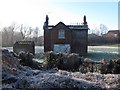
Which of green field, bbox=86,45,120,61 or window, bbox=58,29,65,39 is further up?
window, bbox=58,29,65,39

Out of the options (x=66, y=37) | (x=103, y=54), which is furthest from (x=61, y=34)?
(x=103, y=54)

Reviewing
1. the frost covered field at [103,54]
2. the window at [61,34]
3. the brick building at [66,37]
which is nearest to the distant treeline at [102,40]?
the frost covered field at [103,54]

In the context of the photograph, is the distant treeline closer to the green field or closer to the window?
the green field

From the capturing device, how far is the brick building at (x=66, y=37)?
38.8 metres

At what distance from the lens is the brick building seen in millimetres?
38781

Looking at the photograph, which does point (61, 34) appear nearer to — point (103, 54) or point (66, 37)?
point (66, 37)

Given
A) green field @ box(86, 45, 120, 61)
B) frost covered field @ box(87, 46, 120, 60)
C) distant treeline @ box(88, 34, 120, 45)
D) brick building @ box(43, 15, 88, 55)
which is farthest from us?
distant treeline @ box(88, 34, 120, 45)

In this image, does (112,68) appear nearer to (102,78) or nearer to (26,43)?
(102,78)

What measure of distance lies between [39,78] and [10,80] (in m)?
0.95

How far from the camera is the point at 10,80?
9305 millimetres

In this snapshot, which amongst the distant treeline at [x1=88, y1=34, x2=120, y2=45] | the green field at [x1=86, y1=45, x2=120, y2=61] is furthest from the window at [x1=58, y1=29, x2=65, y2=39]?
the distant treeline at [x1=88, y1=34, x2=120, y2=45]

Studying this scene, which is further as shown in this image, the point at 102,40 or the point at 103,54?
the point at 102,40

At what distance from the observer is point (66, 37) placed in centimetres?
3909

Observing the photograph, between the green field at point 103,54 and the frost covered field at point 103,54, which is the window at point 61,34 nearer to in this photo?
the green field at point 103,54
